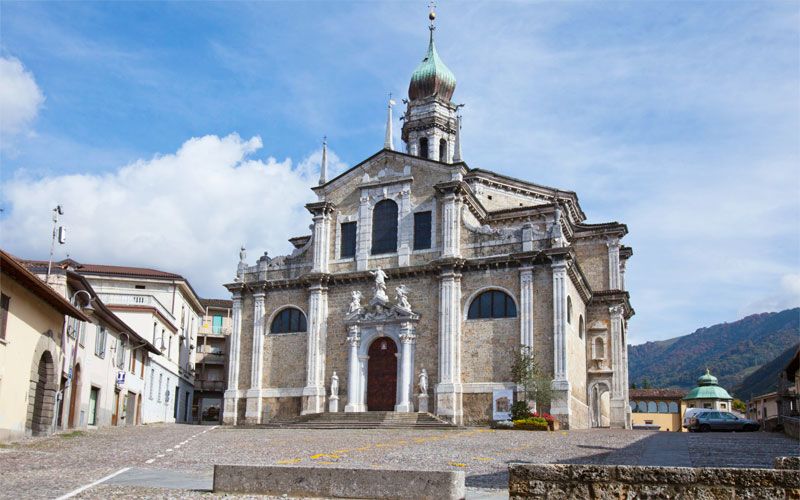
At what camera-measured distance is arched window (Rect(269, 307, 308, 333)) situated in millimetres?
47438

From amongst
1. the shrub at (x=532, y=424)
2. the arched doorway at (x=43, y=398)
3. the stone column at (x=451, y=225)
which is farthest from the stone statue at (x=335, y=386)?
the arched doorway at (x=43, y=398)

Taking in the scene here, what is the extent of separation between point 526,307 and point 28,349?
896 inches

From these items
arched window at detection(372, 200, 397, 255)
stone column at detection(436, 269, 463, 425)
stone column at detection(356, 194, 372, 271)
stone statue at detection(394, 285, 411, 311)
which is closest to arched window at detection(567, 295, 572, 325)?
stone column at detection(436, 269, 463, 425)

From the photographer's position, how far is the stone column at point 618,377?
48.9m

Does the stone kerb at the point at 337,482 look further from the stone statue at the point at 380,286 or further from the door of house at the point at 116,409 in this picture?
the door of house at the point at 116,409

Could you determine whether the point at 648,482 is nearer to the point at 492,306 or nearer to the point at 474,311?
the point at 492,306

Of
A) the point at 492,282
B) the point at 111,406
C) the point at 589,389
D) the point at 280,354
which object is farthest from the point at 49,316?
the point at 589,389

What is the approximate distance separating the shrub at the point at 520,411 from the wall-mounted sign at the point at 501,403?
2.17ft

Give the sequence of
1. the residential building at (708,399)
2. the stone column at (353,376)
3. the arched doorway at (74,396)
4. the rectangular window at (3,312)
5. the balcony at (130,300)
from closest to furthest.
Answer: the rectangular window at (3,312)
the arched doorway at (74,396)
the stone column at (353,376)
the balcony at (130,300)
the residential building at (708,399)

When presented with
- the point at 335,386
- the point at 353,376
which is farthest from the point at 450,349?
the point at 335,386

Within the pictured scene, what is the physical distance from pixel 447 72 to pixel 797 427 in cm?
3887

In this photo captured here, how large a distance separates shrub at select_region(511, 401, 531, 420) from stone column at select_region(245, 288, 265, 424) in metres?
14.3

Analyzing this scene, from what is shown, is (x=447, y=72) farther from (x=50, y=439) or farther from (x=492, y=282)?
(x=50, y=439)

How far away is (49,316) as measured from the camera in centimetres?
3023
